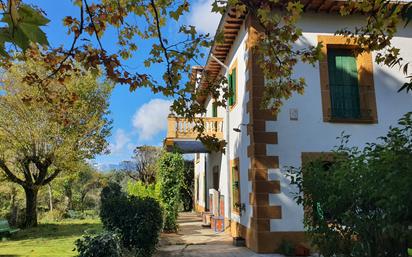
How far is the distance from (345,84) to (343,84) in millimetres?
60

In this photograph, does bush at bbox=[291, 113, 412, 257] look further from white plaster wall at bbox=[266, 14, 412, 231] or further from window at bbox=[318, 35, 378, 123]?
window at bbox=[318, 35, 378, 123]

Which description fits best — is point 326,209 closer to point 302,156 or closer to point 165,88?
point 165,88

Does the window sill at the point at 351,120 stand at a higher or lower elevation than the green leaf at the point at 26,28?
higher

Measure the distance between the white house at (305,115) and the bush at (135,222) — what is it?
247 centimetres

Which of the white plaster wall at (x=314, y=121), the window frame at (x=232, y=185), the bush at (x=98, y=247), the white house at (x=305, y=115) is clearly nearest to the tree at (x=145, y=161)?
the window frame at (x=232, y=185)

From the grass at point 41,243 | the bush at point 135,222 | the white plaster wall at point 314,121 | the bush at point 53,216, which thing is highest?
the white plaster wall at point 314,121

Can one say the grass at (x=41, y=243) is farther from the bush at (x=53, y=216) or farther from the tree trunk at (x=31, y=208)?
the bush at (x=53, y=216)

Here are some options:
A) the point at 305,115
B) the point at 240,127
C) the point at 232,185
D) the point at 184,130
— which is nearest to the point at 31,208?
the point at 184,130

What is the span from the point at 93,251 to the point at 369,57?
26.8ft

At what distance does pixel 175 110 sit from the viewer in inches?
223

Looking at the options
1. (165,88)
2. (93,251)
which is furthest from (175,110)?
(93,251)

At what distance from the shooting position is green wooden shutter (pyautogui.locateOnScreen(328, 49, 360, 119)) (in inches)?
410

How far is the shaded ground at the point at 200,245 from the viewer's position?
31.1ft

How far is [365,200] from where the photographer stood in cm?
379
